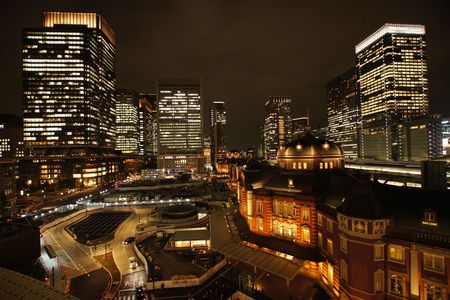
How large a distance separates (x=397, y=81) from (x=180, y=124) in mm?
157652

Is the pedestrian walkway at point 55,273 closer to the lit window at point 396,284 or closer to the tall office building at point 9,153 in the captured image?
the lit window at point 396,284

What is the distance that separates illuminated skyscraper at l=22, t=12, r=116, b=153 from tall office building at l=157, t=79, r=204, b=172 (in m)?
50.1

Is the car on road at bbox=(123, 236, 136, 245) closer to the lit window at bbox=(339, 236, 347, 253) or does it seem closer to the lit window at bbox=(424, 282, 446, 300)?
the lit window at bbox=(339, 236, 347, 253)

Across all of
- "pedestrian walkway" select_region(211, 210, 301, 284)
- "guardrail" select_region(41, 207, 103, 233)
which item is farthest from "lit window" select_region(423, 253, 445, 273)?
"guardrail" select_region(41, 207, 103, 233)

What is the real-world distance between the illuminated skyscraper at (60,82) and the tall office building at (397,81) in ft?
629

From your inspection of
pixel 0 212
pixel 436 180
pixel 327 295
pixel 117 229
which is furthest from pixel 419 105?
pixel 0 212

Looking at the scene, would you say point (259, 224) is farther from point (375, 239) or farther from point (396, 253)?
point (396, 253)

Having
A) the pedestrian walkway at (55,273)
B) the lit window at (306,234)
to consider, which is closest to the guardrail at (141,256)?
the pedestrian walkway at (55,273)

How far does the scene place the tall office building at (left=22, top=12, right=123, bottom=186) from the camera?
13150cm

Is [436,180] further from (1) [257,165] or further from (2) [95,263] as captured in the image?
(2) [95,263]

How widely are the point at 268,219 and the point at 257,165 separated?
13.7m

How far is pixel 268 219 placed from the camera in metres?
42.6

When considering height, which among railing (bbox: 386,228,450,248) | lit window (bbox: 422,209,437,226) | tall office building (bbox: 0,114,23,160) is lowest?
railing (bbox: 386,228,450,248)

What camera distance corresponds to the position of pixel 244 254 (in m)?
35.8
